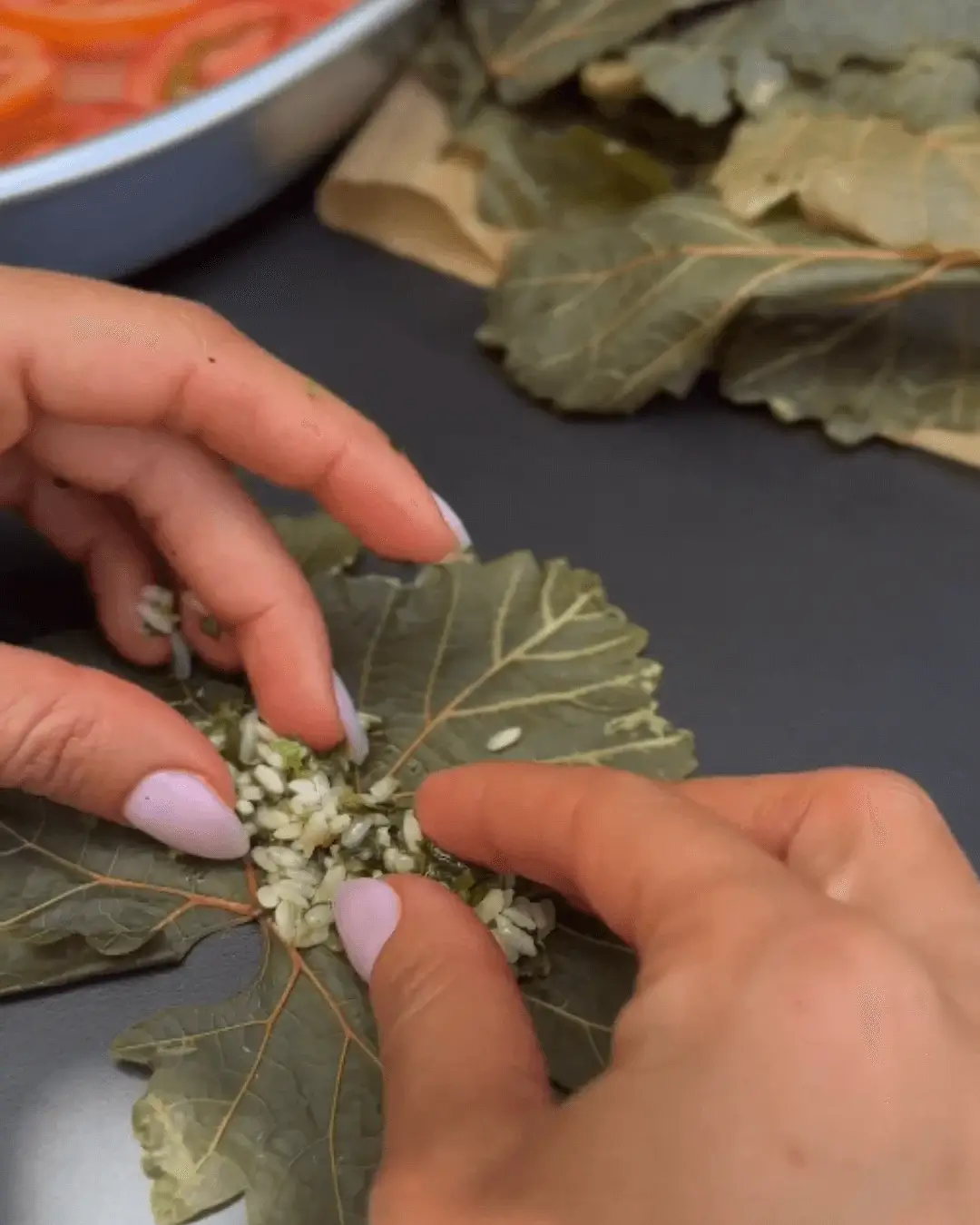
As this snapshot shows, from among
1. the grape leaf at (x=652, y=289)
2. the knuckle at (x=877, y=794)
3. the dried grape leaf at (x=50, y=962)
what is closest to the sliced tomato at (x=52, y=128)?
the grape leaf at (x=652, y=289)

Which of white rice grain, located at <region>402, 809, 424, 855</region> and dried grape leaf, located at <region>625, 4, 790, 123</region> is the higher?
dried grape leaf, located at <region>625, 4, 790, 123</region>

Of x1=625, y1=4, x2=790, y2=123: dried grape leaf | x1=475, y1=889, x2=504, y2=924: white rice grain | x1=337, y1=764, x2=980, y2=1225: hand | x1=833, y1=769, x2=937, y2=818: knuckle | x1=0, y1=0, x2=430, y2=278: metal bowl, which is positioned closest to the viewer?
x1=337, y1=764, x2=980, y2=1225: hand

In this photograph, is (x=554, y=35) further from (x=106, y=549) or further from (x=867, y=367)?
(x=106, y=549)

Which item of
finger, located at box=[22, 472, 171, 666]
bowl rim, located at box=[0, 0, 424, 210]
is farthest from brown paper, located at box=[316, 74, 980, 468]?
finger, located at box=[22, 472, 171, 666]

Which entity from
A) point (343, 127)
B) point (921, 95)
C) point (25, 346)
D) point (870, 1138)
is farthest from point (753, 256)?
point (870, 1138)

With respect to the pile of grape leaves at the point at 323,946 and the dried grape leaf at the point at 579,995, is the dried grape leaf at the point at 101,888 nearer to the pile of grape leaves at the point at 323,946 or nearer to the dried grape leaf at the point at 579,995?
the pile of grape leaves at the point at 323,946

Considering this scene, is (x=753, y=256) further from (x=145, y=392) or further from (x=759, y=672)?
(x=145, y=392)

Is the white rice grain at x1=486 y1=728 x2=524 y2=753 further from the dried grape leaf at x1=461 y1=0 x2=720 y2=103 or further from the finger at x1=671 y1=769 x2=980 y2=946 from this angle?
the dried grape leaf at x1=461 y1=0 x2=720 y2=103
